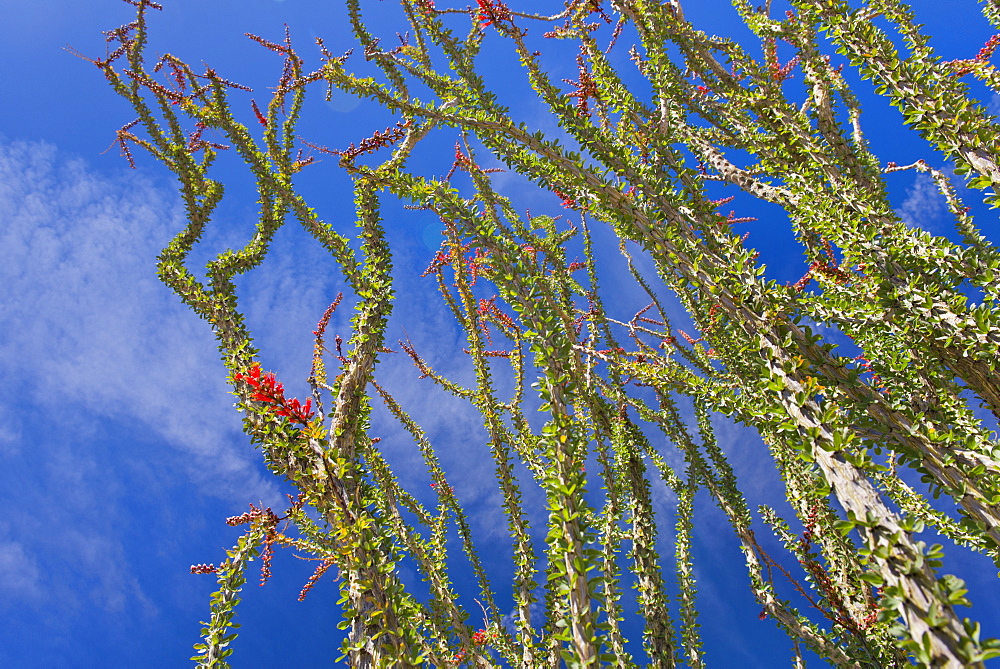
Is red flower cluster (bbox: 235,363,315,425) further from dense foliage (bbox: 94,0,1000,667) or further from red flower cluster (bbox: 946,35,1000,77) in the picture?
red flower cluster (bbox: 946,35,1000,77)

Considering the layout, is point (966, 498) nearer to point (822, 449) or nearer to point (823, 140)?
point (822, 449)

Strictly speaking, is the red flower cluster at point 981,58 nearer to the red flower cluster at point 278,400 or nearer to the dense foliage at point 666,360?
the dense foliage at point 666,360

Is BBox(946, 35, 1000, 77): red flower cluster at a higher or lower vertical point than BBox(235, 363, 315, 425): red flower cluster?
higher

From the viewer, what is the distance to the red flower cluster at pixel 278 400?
8.05ft

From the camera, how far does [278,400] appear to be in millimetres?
2498

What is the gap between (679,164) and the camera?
133 inches

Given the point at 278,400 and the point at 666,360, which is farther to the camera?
the point at 666,360

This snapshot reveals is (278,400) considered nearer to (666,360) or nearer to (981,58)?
(666,360)

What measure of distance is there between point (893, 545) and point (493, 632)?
4401mm

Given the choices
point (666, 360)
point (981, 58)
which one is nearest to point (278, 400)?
point (666, 360)

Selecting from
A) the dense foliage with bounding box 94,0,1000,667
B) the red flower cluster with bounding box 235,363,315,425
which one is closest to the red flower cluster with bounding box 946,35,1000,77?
the dense foliage with bounding box 94,0,1000,667

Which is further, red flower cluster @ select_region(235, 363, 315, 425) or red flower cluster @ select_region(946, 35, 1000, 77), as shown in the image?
red flower cluster @ select_region(946, 35, 1000, 77)

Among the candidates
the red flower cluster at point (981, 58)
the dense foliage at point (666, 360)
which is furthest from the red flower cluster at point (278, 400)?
the red flower cluster at point (981, 58)

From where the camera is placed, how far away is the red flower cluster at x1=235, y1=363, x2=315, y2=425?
2.46 meters
